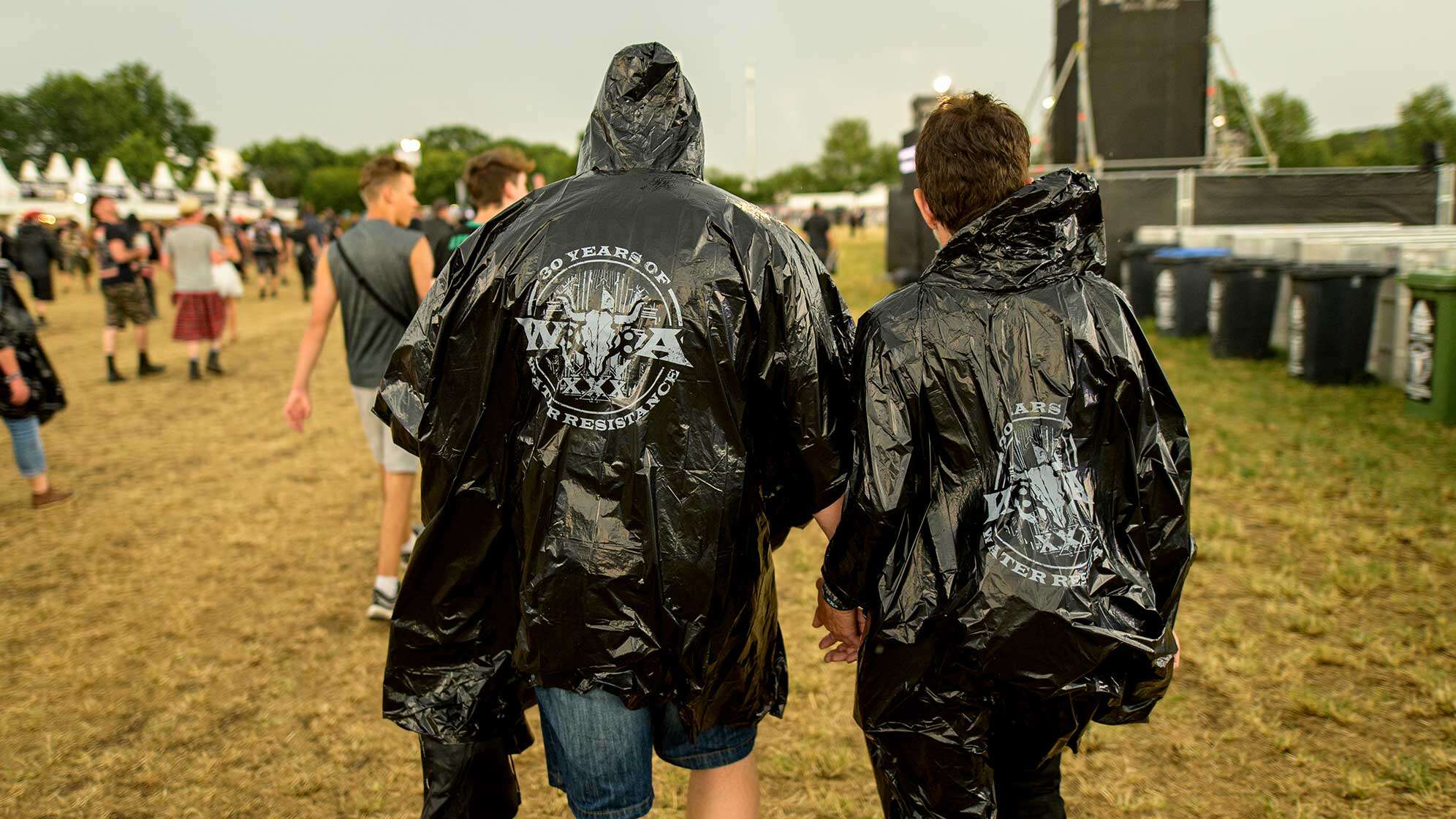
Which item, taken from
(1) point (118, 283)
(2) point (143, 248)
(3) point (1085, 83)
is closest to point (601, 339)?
(1) point (118, 283)

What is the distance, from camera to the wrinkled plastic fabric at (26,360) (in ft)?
16.9

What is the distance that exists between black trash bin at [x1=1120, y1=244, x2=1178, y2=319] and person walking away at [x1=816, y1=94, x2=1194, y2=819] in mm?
11737

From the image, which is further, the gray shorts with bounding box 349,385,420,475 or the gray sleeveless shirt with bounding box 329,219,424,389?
the gray sleeveless shirt with bounding box 329,219,424,389

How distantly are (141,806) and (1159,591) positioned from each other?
3045 mm

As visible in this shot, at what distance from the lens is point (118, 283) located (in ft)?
33.5

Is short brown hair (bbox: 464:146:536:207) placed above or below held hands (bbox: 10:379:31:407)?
above

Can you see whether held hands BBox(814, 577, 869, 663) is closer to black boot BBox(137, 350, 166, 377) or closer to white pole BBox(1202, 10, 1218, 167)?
black boot BBox(137, 350, 166, 377)

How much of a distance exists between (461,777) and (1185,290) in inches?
431

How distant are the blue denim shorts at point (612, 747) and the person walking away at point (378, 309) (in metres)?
2.36

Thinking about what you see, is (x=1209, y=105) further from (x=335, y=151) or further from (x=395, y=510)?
(x=335, y=151)

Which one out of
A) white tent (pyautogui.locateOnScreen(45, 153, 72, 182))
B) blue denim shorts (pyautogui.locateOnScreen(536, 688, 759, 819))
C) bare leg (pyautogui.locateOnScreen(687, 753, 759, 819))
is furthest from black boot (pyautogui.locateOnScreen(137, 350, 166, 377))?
white tent (pyautogui.locateOnScreen(45, 153, 72, 182))

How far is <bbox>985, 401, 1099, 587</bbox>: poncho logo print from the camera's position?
1.71m

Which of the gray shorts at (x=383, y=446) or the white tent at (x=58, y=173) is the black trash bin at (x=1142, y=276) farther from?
the white tent at (x=58, y=173)

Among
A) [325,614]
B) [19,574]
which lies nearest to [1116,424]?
[325,614]
